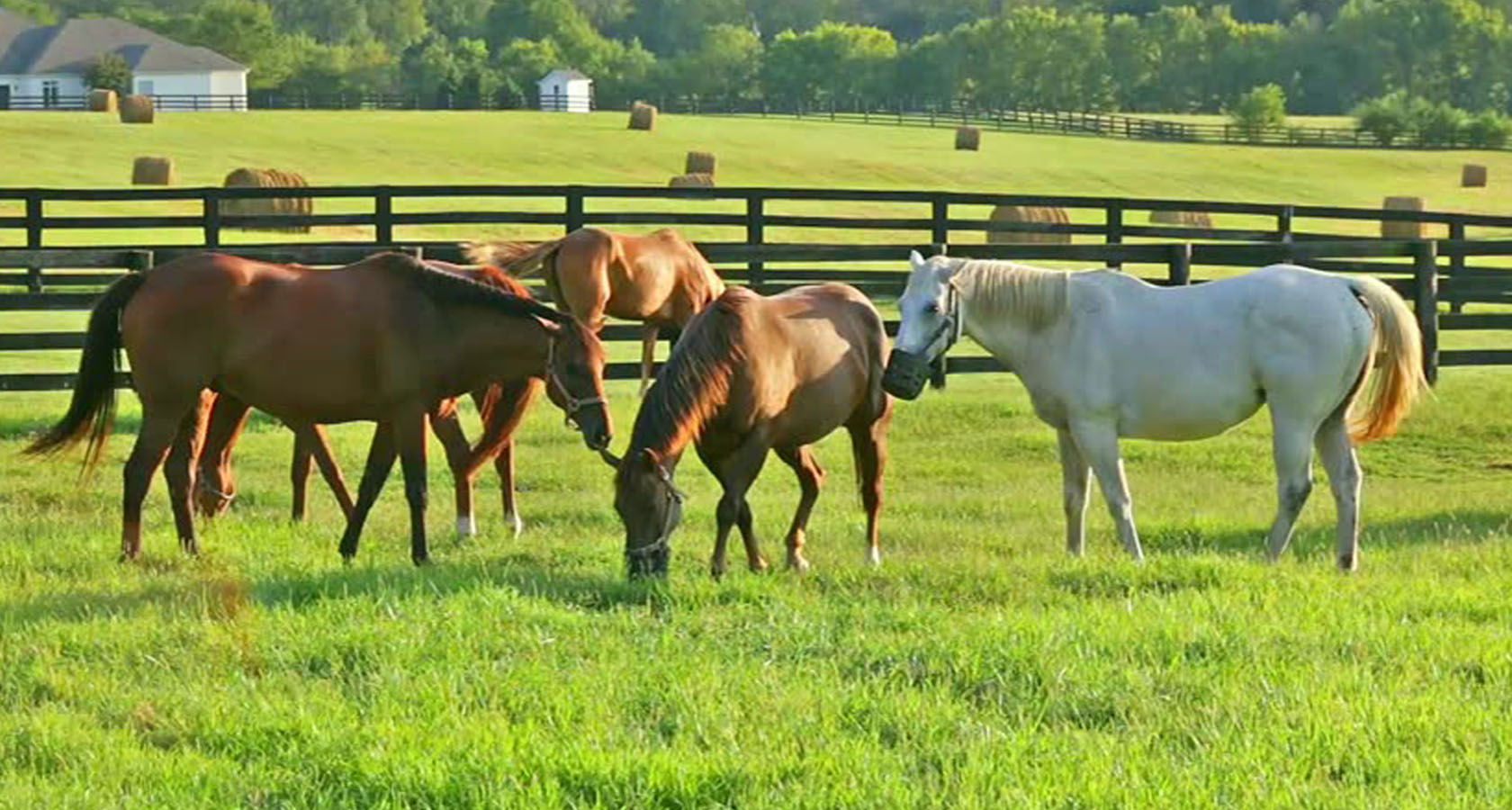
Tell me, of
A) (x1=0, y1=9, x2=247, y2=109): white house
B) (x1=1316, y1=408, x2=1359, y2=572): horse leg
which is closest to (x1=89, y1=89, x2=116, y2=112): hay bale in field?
(x1=0, y1=9, x2=247, y2=109): white house

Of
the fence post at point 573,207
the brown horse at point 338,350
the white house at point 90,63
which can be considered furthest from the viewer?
the white house at point 90,63

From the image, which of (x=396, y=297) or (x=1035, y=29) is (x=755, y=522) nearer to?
(x=396, y=297)

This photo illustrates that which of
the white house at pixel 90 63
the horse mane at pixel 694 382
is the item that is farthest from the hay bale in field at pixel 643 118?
the horse mane at pixel 694 382

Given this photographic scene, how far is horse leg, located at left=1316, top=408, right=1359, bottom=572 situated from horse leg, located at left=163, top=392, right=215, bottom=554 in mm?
4625

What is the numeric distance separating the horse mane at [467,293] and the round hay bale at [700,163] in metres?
35.3

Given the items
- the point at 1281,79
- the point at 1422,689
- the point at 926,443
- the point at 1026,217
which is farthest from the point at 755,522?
the point at 1281,79

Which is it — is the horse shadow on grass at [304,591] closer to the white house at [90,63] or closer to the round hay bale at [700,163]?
the round hay bale at [700,163]

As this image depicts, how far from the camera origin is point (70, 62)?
277 feet

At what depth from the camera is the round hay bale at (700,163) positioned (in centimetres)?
4388

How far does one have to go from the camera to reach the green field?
5.07 m

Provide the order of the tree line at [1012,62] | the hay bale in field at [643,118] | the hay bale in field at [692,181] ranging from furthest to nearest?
the tree line at [1012,62]
the hay bale in field at [643,118]
the hay bale in field at [692,181]

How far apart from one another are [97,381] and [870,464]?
3299mm

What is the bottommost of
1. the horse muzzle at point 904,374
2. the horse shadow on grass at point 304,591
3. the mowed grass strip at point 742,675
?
the horse shadow on grass at point 304,591

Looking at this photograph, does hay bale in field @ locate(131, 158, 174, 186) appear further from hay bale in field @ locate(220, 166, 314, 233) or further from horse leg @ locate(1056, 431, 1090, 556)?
horse leg @ locate(1056, 431, 1090, 556)
